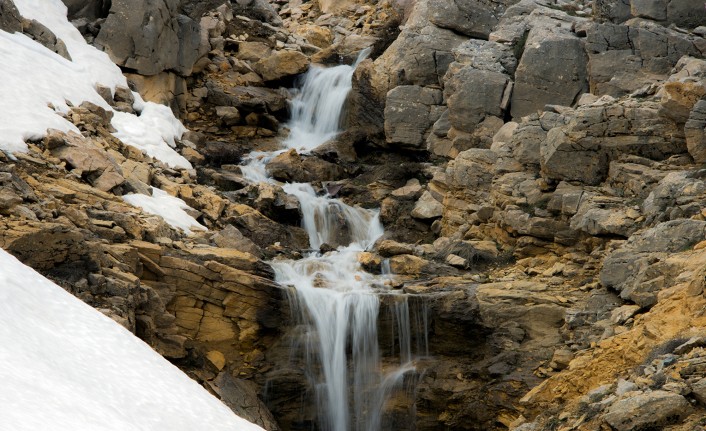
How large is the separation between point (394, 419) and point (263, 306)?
11.3ft

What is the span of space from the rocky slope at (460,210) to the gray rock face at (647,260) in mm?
44

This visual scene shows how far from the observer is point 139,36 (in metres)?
27.4

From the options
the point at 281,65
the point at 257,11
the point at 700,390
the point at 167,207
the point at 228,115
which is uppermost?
the point at 257,11

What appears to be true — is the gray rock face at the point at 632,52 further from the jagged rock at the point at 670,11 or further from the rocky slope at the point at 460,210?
the jagged rock at the point at 670,11

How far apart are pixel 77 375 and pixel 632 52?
1861 cm

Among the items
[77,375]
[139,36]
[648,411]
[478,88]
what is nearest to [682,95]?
[478,88]

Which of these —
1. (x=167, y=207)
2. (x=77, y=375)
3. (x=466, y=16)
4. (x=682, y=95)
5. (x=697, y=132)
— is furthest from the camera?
(x=466, y=16)

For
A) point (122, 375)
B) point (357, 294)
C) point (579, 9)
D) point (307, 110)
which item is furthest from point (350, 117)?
point (122, 375)

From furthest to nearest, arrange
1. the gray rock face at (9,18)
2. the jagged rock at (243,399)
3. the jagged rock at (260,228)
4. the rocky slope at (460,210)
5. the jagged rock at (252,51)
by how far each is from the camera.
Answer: the jagged rock at (252,51)
the gray rock face at (9,18)
the jagged rock at (260,228)
the jagged rock at (243,399)
the rocky slope at (460,210)

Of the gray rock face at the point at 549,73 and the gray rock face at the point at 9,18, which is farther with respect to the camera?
the gray rock face at the point at 549,73

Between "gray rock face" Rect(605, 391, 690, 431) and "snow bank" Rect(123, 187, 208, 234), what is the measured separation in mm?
10097

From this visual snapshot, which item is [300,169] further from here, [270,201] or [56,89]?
[56,89]

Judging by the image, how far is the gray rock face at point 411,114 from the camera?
27109 mm

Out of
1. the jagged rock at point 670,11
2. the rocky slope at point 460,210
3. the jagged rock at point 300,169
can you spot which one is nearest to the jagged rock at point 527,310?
the rocky slope at point 460,210
